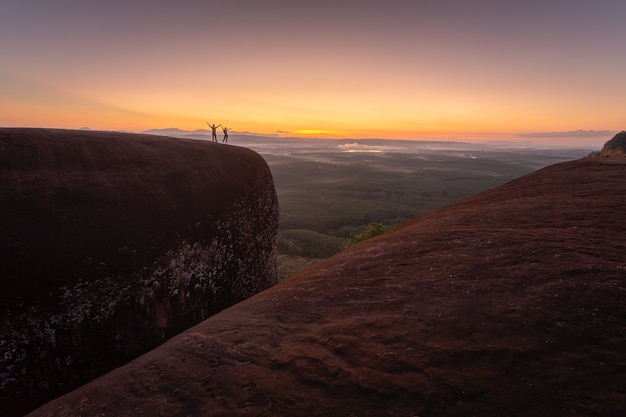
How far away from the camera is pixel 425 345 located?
5.47m

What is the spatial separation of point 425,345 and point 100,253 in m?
10.5

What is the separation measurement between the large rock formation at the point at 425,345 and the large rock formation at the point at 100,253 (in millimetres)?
4357

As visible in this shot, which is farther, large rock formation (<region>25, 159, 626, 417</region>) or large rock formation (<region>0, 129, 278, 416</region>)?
large rock formation (<region>0, 129, 278, 416</region>)

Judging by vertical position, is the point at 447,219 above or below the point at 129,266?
above

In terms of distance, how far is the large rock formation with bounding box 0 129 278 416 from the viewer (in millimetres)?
9516

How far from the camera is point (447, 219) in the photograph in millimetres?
12984

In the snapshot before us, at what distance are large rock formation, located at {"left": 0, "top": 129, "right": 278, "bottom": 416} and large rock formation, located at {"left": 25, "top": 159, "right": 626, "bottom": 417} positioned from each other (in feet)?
14.3

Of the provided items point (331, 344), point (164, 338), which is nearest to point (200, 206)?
point (164, 338)

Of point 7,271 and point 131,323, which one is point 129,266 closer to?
point 131,323

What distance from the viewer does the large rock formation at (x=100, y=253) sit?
952 cm

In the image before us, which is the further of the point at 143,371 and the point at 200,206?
the point at 200,206

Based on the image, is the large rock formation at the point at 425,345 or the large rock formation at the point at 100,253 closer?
the large rock formation at the point at 425,345

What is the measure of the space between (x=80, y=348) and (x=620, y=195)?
18.0 metres

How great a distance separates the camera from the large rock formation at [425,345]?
14.8 ft
